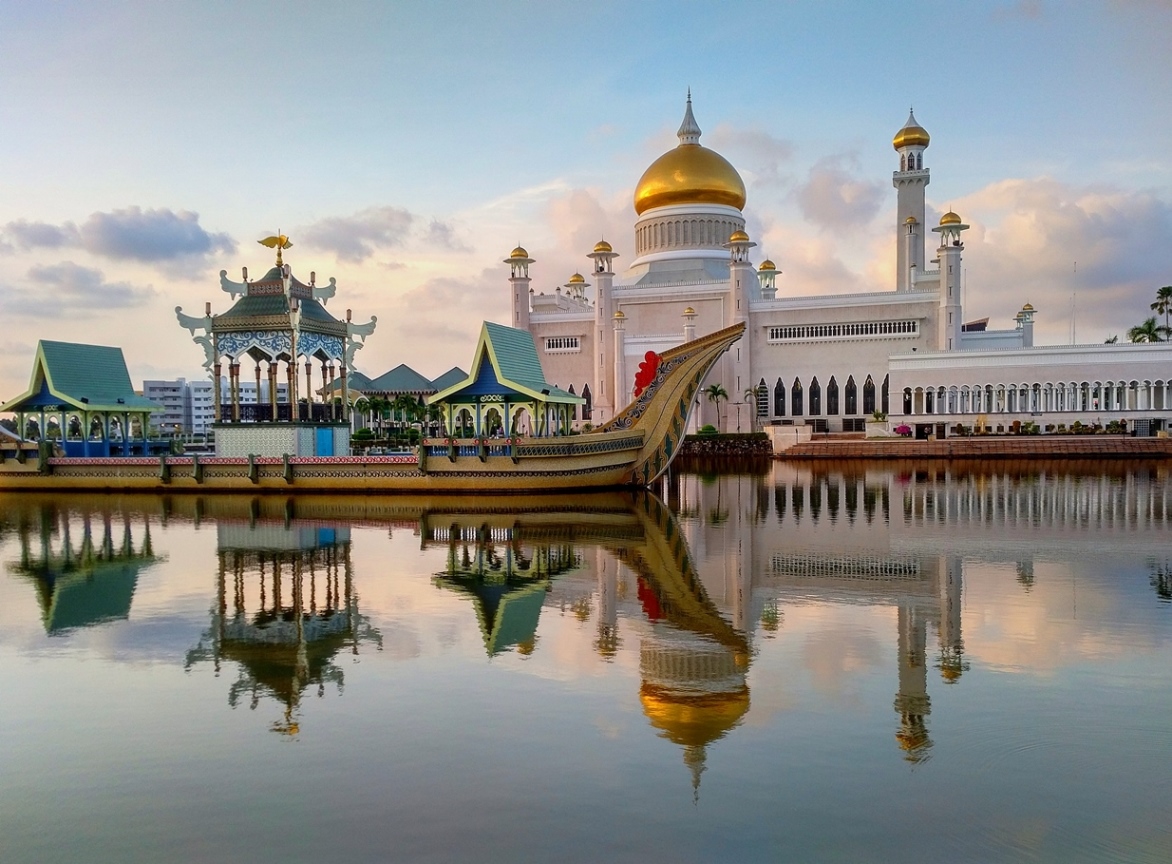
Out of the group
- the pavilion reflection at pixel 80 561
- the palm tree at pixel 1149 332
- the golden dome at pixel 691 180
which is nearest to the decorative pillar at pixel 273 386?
the pavilion reflection at pixel 80 561

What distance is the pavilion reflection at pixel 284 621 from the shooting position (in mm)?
6918

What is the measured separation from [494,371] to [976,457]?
78.4 feet

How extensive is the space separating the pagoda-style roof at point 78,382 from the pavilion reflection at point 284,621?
1438 centimetres

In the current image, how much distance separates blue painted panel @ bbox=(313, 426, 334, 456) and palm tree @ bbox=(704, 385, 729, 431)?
85.8 feet

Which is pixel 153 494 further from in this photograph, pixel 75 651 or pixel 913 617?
pixel 913 617

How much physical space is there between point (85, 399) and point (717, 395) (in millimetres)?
30685

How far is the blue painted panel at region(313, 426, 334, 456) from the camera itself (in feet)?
77.6

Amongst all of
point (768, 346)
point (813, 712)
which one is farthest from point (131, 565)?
point (768, 346)

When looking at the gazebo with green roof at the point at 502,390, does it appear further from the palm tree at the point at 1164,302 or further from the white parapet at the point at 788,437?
the palm tree at the point at 1164,302

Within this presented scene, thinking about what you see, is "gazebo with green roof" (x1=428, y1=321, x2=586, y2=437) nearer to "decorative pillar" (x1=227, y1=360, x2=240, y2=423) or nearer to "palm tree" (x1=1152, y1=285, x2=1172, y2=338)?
"decorative pillar" (x1=227, y1=360, x2=240, y2=423)

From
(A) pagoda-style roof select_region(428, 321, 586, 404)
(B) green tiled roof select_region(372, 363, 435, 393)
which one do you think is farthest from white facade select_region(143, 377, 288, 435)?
(A) pagoda-style roof select_region(428, 321, 586, 404)

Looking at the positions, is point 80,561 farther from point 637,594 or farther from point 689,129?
point 689,129

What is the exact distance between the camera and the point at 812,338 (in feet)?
Result: 154

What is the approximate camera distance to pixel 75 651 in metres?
7.96
